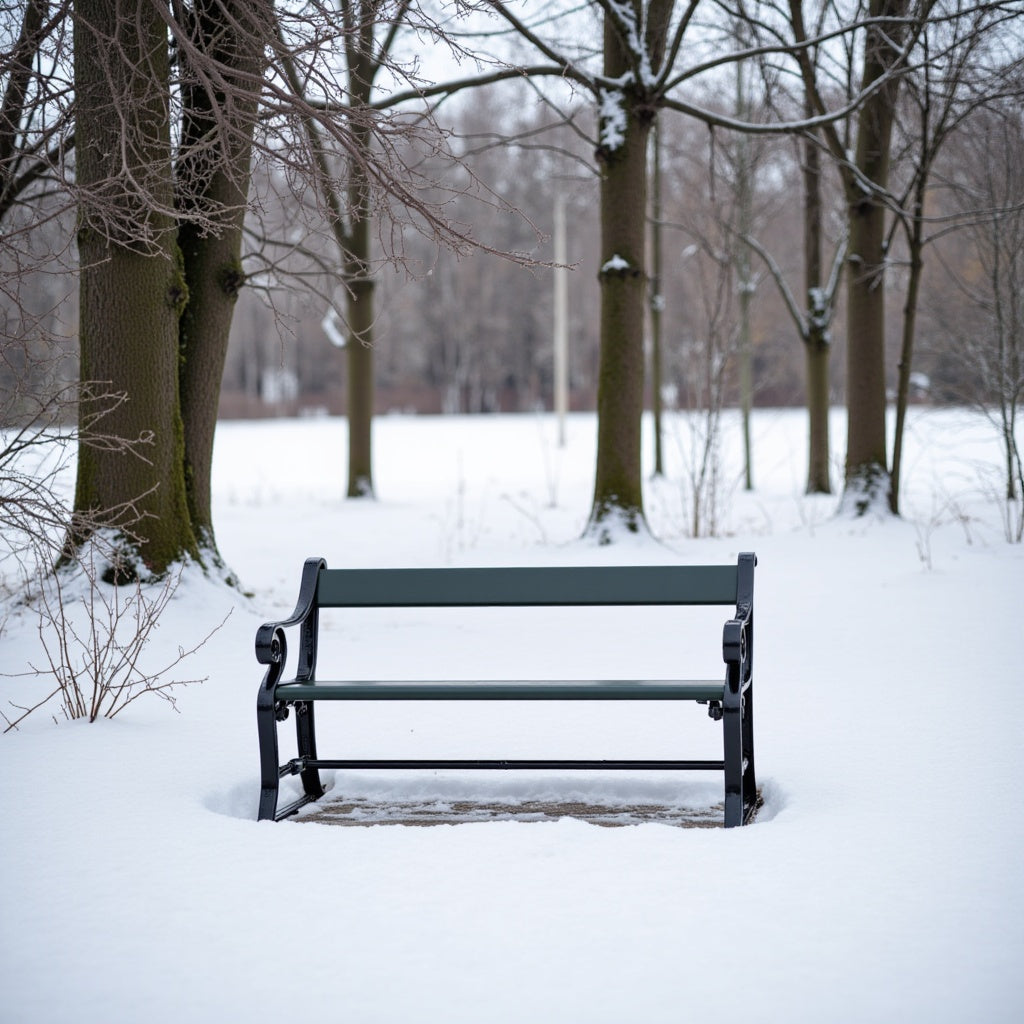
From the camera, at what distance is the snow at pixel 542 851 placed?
2.70 m

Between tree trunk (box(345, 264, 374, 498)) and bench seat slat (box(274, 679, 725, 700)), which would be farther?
tree trunk (box(345, 264, 374, 498))

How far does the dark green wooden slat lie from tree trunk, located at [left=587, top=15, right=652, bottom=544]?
5.53 m

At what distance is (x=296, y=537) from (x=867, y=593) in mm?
6725

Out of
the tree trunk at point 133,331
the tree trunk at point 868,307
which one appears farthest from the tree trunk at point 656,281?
the tree trunk at point 133,331

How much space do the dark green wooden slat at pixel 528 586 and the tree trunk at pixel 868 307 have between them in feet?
26.8

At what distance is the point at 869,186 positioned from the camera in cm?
1137

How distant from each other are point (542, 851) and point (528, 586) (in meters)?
1.17

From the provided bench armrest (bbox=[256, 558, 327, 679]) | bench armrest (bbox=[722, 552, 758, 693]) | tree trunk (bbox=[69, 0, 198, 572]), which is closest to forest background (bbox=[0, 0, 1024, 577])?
tree trunk (bbox=[69, 0, 198, 572])

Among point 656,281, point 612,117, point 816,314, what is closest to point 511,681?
point 612,117

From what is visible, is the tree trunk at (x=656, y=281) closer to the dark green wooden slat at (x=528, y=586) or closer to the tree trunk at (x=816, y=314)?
the tree trunk at (x=816, y=314)

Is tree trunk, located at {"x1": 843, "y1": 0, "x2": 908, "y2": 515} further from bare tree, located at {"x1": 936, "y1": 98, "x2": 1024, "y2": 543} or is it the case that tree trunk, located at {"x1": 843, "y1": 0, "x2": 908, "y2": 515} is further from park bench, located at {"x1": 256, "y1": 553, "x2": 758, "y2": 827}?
park bench, located at {"x1": 256, "y1": 553, "x2": 758, "y2": 827}

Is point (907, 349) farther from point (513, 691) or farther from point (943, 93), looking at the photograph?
point (513, 691)

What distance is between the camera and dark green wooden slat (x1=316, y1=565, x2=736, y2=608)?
4.29 metres

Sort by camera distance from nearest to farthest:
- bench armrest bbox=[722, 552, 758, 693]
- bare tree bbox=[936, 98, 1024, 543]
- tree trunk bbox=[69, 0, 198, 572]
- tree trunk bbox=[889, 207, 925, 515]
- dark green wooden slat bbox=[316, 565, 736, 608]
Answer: bench armrest bbox=[722, 552, 758, 693]
dark green wooden slat bbox=[316, 565, 736, 608]
tree trunk bbox=[69, 0, 198, 572]
bare tree bbox=[936, 98, 1024, 543]
tree trunk bbox=[889, 207, 925, 515]
